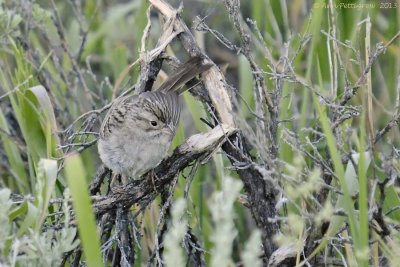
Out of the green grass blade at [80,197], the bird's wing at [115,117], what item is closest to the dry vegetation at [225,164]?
the green grass blade at [80,197]

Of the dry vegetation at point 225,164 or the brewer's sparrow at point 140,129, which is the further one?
the brewer's sparrow at point 140,129

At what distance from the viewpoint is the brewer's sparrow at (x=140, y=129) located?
3895 mm

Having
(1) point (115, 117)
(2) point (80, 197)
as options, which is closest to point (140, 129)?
(1) point (115, 117)

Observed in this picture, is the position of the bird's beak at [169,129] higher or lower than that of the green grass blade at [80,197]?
higher

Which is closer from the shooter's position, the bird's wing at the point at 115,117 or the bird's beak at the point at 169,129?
the bird's beak at the point at 169,129

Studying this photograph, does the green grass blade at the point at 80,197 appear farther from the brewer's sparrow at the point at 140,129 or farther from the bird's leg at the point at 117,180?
the bird's leg at the point at 117,180

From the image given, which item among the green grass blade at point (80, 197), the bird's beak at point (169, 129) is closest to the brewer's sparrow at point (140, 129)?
the bird's beak at point (169, 129)

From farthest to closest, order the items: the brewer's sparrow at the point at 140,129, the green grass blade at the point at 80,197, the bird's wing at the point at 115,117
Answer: the bird's wing at the point at 115,117 < the brewer's sparrow at the point at 140,129 < the green grass blade at the point at 80,197

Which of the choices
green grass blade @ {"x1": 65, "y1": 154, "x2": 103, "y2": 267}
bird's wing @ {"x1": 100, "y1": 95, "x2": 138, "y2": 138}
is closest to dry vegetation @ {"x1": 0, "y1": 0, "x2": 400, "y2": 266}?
green grass blade @ {"x1": 65, "y1": 154, "x2": 103, "y2": 267}

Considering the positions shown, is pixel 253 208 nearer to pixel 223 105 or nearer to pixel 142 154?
pixel 223 105

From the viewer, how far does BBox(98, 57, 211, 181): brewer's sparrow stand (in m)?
3.89

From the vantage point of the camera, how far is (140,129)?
431cm

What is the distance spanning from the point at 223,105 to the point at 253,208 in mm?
458

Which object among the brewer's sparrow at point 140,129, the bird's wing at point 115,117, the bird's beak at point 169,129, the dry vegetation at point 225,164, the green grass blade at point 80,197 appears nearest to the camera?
the green grass blade at point 80,197
